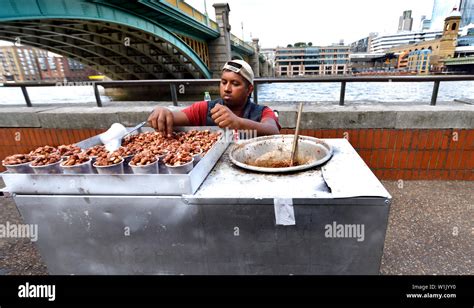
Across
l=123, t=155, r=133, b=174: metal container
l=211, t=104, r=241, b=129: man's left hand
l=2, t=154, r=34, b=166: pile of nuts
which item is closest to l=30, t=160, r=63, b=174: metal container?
l=2, t=154, r=34, b=166: pile of nuts

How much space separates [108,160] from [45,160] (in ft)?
1.40

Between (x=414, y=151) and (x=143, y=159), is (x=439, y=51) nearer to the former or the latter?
(x=414, y=151)

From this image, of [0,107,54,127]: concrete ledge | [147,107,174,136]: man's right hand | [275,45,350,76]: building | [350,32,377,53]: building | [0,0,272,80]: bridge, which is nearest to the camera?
[147,107,174,136]: man's right hand

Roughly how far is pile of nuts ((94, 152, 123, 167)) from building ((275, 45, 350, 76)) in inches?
3719

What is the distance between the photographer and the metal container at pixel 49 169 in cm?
148

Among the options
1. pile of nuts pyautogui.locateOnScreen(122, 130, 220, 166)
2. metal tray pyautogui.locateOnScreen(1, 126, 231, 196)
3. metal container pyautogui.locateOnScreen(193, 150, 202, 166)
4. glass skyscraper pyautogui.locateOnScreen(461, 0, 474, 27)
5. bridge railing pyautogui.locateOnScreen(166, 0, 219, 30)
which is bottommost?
metal tray pyautogui.locateOnScreen(1, 126, 231, 196)

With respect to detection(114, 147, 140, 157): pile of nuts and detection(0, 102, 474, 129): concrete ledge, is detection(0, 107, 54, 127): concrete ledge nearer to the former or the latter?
detection(0, 102, 474, 129): concrete ledge

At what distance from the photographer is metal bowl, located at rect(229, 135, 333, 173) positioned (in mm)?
2015

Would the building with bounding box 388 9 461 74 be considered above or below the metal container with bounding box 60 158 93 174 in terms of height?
above

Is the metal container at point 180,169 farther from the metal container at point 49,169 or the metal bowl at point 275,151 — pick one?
the metal container at point 49,169

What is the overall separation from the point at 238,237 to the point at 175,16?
1674cm

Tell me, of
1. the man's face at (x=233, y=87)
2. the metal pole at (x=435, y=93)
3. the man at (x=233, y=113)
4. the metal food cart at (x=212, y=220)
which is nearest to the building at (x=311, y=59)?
the metal pole at (x=435, y=93)

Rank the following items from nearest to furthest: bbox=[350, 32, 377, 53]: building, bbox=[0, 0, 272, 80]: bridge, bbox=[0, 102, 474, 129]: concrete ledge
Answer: bbox=[0, 102, 474, 129]: concrete ledge
bbox=[0, 0, 272, 80]: bridge
bbox=[350, 32, 377, 53]: building
